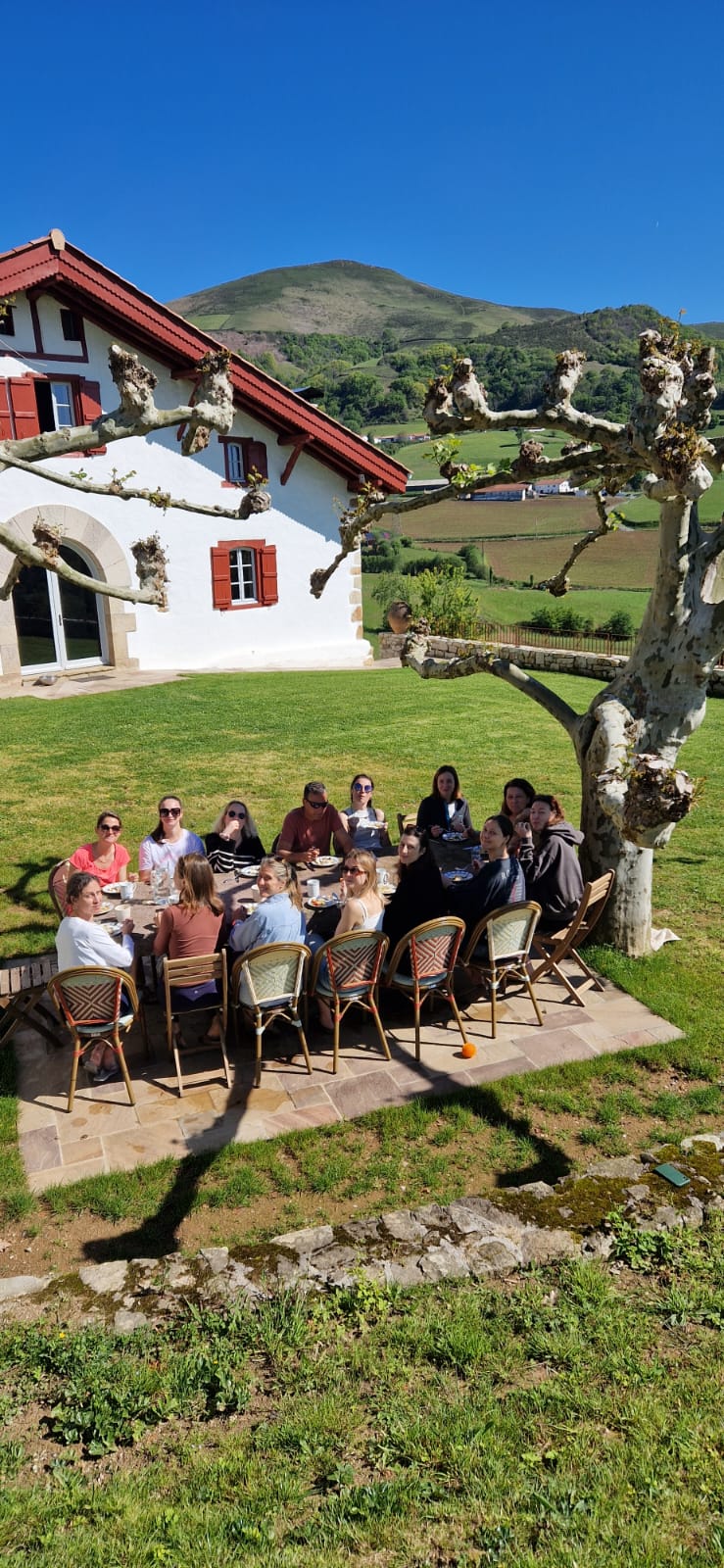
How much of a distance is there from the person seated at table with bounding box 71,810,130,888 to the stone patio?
124 centimetres

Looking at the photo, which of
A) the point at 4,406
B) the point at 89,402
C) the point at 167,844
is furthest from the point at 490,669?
the point at 89,402

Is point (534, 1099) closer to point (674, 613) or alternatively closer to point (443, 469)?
point (674, 613)

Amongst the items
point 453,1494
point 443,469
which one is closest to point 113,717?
point 443,469

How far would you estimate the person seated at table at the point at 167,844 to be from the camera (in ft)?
23.9

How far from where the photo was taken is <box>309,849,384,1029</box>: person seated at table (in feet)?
19.5

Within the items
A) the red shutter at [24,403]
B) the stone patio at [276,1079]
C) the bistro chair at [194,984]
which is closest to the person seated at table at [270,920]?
the bistro chair at [194,984]

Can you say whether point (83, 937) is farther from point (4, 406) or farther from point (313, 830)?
point (4, 406)

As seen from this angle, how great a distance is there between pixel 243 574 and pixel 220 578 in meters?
1.01

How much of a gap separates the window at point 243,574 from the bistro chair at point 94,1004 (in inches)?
656

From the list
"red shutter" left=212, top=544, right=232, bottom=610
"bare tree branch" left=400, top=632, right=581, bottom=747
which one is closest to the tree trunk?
"bare tree branch" left=400, top=632, right=581, bottom=747

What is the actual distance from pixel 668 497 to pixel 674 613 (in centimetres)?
91

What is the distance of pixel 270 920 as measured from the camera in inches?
228

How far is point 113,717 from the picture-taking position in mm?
15375

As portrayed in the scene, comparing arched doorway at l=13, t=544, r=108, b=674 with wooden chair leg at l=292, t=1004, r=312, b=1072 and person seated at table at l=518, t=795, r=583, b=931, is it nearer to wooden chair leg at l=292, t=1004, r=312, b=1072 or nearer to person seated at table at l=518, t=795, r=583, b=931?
person seated at table at l=518, t=795, r=583, b=931
